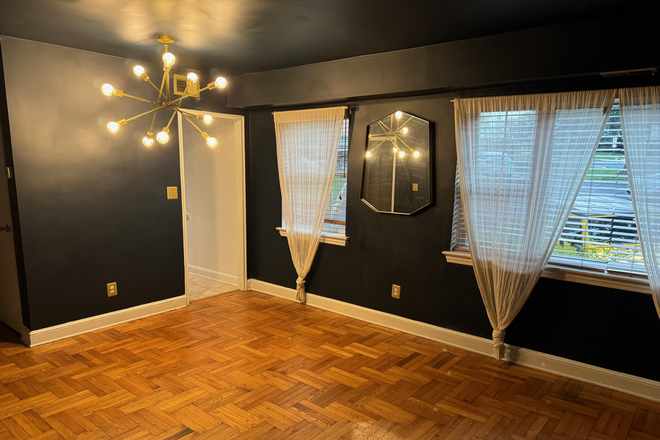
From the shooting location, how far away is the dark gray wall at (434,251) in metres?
2.87

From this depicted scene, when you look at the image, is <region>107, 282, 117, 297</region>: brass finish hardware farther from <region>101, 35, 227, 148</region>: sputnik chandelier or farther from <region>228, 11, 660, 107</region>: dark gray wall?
<region>228, 11, 660, 107</region>: dark gray wall

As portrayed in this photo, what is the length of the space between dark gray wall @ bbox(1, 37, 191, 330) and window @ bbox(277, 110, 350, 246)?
5.03ft

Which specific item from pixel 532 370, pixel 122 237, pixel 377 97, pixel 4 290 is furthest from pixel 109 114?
pixel 532 370

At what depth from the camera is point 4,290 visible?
3.84 m

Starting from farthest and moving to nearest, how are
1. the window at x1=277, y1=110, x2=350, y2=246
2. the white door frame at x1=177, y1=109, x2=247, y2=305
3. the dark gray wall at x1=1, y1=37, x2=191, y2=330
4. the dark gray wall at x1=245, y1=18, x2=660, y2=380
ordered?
the white door frame at x1=177, y1=109, x2=247, y2=305, the window at x1=277, y1=110, x2=350, y2=246, the dark gray wall at x1=1, y1=37, x2=191, y2=330, the dark gray wall at x1=245, y1=18, x2=660, y2=380

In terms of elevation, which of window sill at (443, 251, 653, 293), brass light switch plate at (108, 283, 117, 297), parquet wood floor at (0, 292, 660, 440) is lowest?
parquet wood floor at (0, 292, 660, 440)

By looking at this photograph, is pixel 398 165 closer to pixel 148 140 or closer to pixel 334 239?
pixel 334 239

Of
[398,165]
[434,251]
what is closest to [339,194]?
[398,165]

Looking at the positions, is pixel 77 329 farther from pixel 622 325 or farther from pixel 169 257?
pixel 622 325

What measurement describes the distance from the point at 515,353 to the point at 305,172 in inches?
98.0

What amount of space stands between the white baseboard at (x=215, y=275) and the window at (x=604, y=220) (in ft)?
11.4

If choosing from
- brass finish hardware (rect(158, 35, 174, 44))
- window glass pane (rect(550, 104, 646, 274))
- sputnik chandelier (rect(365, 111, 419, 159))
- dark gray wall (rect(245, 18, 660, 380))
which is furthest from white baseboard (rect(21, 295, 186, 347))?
window glass pane (rect(550, 104, 646, 274))

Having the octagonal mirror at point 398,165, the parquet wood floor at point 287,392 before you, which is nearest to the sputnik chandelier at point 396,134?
the octagonal mirror at point 398,165

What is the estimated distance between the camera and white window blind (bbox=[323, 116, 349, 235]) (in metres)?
4.20
